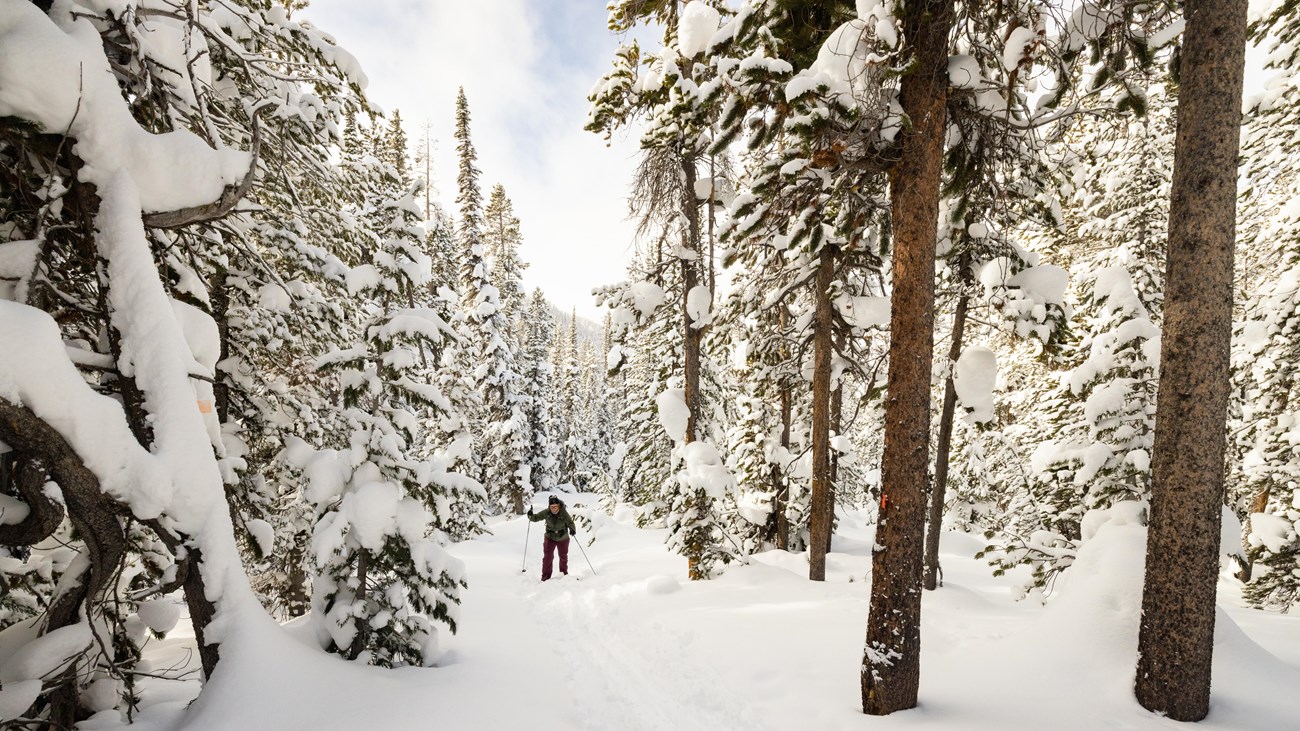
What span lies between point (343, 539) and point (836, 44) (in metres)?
6.81

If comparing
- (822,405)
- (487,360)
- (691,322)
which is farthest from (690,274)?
(487,360)

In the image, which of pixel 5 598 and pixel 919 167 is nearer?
pixel 5 598

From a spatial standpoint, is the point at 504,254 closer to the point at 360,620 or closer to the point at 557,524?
the point at 557,524

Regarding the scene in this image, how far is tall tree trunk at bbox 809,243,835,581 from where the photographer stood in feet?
A: 31.7

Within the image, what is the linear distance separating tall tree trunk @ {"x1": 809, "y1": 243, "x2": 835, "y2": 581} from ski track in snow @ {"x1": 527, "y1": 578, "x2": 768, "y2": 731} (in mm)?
3971

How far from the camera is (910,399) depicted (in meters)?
4.82

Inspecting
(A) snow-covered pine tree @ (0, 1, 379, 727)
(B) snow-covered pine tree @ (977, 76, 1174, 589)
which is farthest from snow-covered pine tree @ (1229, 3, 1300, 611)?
(A) snow-covered pine tree @ (0, 1, 379, 727)

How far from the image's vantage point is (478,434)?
2783 cm

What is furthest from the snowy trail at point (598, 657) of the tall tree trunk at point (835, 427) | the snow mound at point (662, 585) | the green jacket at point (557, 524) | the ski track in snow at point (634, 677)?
the tall tree trunk at point (835, 427)

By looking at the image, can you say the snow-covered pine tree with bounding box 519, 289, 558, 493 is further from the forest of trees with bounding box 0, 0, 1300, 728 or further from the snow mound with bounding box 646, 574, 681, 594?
the forest of trees with bounding box 0, 0, 1300, 728

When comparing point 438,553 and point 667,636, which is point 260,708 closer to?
point 438,553

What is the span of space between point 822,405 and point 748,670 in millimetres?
5192

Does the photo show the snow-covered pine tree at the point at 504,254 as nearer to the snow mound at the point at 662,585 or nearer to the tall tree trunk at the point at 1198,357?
the snow mound at the point at 662,585

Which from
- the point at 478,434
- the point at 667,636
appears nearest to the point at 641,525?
the point at 478,434
